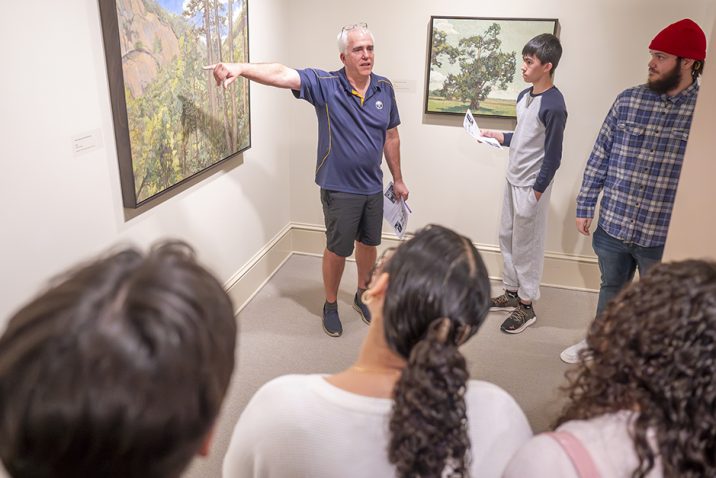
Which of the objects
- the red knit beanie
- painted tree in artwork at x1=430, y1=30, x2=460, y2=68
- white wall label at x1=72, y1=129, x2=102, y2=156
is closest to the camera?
white wall label at x1=72, y1=129, x2=102, y2=156

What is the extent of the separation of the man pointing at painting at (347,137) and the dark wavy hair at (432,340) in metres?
1.66

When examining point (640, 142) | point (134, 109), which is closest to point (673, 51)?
point (640, 142)

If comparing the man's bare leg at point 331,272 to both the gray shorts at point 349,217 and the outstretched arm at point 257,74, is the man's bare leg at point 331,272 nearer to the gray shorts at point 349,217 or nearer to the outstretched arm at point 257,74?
the gray shorts at point 349,217

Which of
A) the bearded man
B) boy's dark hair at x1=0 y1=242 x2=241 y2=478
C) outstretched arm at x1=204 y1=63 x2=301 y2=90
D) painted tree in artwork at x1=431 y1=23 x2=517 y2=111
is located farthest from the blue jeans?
boy's dark hair at x1=0 y1=242 x2=241 y2=478

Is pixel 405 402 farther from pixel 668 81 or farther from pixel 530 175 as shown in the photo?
pixel 530 175

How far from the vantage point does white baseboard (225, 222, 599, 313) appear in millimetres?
3381

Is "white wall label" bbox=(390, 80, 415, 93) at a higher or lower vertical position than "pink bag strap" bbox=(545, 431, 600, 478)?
higher

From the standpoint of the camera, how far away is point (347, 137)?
9.32 ft

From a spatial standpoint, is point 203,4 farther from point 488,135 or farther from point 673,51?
point 673,51

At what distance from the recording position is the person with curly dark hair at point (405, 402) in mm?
861

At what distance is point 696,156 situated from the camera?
71.2 inches

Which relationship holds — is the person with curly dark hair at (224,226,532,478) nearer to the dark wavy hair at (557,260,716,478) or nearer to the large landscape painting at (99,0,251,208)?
the dark wavy hair at (557,260,716,478)

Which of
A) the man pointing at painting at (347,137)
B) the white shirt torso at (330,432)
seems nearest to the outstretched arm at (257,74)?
the man pointing at painting at (347,137)

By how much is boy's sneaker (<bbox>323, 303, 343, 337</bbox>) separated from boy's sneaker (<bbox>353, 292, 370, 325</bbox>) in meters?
0.17
